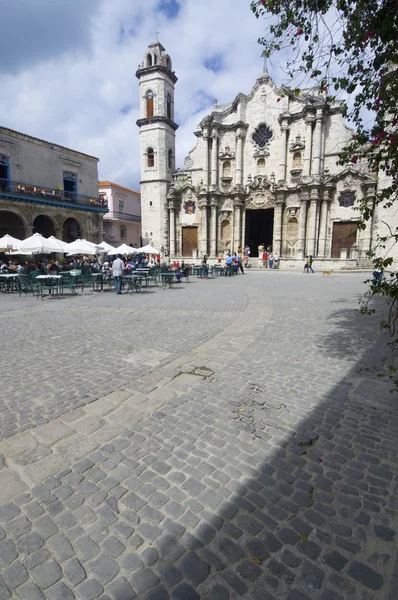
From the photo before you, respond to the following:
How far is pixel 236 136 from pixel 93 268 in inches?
843

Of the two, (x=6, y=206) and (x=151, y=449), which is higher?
(x=6, y=206)

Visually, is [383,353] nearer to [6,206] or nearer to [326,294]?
[326,294]

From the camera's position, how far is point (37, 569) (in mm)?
1821

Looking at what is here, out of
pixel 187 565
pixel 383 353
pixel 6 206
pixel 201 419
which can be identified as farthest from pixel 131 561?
pixel 6 206

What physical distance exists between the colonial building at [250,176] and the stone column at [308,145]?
8 cm

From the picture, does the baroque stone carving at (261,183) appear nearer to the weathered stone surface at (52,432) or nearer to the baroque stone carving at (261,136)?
the baroque stone carving at (261,136)

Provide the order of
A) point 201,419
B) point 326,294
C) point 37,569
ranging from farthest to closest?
1. point 326,294
2. point 201,419
3. point 37,569

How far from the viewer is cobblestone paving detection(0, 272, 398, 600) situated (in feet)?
5.92

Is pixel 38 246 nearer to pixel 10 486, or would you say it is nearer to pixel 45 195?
pixel 45 195

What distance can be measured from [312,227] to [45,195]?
74.7 feet

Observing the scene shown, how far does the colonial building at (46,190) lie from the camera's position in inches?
894

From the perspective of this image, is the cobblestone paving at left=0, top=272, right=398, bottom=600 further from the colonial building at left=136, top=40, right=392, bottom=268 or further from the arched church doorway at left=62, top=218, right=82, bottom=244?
the arched church doorway at left=62, top=218, right=82, bottom=244

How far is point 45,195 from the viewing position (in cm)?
2422

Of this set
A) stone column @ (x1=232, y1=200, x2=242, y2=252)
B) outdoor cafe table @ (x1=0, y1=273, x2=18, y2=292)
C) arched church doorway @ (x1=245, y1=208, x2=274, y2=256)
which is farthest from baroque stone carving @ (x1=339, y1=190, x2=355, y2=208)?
outdoor cafe table @ (x1=0, y1=273, x2=18, y2=292)
